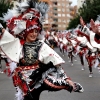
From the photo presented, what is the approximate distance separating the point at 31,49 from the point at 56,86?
71 cm

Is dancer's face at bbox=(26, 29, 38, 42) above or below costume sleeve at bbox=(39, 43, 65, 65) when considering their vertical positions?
above

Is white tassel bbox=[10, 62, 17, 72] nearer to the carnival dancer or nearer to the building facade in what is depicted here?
the carnival dancer

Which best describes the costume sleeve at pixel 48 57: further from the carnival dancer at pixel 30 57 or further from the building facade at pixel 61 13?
the building facade at pixel 61 13

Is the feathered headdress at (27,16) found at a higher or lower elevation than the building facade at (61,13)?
higher

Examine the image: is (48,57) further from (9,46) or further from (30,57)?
(9,46)

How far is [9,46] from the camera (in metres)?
5.78

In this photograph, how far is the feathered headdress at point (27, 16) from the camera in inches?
231

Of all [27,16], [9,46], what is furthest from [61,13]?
[9,46]

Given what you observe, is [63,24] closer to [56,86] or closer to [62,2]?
[62,2]

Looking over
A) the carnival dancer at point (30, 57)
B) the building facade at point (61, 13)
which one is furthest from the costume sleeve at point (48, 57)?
the building facade at point (61, 13)

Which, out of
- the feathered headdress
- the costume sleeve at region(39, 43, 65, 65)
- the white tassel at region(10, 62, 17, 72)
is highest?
the feathered headdress

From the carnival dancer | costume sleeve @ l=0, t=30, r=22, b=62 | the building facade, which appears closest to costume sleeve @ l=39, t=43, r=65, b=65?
the carnival dancer

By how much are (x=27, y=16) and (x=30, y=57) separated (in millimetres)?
644

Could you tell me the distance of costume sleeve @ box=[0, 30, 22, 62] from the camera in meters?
5.72
